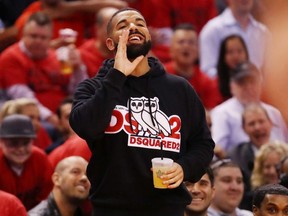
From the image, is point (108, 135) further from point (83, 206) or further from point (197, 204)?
point (83, 206)

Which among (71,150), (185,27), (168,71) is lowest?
(71,150)

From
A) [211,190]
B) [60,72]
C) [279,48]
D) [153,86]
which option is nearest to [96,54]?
[60,72]

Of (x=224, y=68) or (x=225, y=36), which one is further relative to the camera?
(x=225, y=36)

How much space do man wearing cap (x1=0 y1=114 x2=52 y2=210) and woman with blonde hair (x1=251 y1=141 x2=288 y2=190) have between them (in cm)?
178

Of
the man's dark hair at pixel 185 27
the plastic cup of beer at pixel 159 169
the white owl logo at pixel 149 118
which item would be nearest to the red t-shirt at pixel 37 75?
the man's dark hair at pixel 185 27

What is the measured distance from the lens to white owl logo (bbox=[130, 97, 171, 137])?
16.8 ft

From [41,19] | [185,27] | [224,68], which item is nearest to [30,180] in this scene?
[41,19]

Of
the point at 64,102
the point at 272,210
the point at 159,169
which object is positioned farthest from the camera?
the point at 64,102

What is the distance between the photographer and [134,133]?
16.6 feet

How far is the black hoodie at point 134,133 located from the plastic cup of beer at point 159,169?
0.10 m

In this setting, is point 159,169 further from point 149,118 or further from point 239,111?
point 239,111

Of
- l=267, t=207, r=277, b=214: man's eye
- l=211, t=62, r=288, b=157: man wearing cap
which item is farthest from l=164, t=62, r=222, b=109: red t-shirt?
l=267, t=207, r=277, b=214: man's eye

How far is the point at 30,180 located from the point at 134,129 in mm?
3590

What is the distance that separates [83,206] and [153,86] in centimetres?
320
